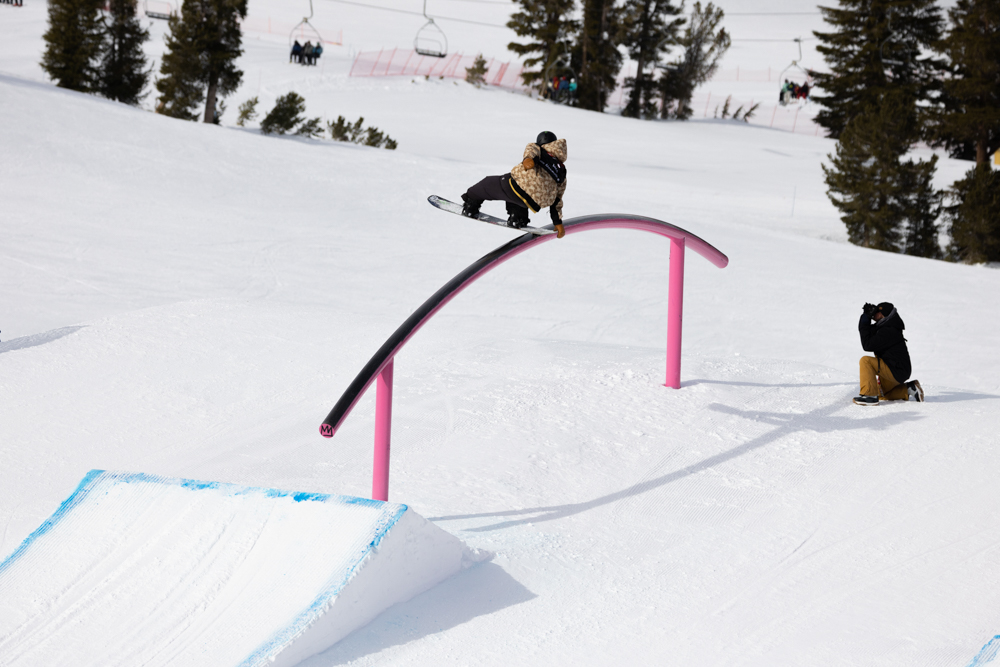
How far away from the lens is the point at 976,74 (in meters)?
24.5

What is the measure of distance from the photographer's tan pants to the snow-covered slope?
0.51 ft

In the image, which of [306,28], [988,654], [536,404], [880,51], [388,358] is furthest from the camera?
[306,28]

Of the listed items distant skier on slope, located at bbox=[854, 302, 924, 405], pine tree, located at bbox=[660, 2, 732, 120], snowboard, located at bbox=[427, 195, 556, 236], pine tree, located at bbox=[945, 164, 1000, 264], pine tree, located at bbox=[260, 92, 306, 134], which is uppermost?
pine tree, located at bbox=[660, 2, 732, 120]

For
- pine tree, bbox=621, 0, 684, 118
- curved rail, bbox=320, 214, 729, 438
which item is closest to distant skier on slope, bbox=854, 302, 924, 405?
curved rail, bbox=320, 214, 729, 438

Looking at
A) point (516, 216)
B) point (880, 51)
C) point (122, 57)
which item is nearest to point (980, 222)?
point (516, 216)

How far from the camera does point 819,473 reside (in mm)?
5348

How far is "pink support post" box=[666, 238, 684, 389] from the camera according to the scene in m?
6.37

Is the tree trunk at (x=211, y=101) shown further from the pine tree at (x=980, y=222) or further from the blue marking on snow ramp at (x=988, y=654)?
the blue marking on snow ramp at (x=988, y=654)

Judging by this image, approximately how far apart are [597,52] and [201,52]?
17.5 metres

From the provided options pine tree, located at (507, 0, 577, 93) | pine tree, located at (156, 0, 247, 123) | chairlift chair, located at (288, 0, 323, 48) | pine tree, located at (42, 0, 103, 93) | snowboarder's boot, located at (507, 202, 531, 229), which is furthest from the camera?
pine tree, located at (507, 0, 577, 93)

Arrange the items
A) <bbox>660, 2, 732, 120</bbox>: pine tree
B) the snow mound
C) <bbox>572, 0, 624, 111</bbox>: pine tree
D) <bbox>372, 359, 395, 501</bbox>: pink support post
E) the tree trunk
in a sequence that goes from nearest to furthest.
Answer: the snow mound
<bbox>372, 359, 395, 501</bbox>: pink support post
the tree trunk
<bbox>572, 0, 624, 111</bbox>: pine tree
<bbox>660, 2, 732, 120</bbox>: pine tree

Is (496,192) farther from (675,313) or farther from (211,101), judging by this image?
(211,101)

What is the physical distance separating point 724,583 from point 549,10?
112ft

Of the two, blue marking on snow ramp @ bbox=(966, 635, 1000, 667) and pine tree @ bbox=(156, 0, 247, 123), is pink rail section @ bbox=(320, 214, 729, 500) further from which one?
pine tree @ bbox=(156, 0, 247, 123)
